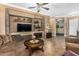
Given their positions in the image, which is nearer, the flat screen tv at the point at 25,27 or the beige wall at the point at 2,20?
the beige wall at the point at 2,20

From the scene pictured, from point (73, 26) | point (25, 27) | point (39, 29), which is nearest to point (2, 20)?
point (25, 27)

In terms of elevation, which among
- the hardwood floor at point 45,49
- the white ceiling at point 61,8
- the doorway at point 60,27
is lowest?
the hardwood floor at point 45,49

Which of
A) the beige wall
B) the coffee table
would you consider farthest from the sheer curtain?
the beige wall

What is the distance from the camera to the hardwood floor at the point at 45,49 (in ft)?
7.00

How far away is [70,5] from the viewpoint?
2193 millimetres

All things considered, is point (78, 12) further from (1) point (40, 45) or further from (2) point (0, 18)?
(2) point (0, 18)

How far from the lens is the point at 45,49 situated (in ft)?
7.20

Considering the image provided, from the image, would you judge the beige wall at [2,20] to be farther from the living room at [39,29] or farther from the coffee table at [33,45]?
the coffee table at [33,45]

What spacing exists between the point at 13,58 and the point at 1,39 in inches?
18.9

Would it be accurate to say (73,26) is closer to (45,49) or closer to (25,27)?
(45,49)

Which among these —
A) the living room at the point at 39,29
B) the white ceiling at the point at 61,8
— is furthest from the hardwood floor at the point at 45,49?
the white ceiling at the point at 61,8

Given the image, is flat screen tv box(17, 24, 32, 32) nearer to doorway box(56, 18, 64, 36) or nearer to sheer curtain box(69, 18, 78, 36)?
doorway box(56, 18, 64, 36)

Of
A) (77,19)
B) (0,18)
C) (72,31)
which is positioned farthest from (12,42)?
(77,19)

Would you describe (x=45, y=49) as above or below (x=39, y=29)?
below
